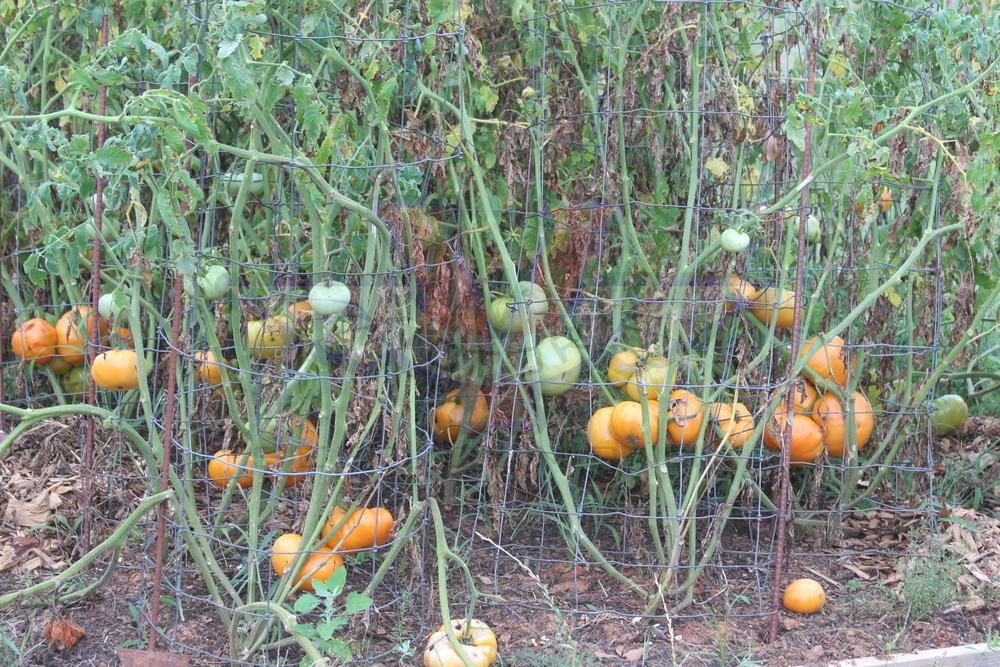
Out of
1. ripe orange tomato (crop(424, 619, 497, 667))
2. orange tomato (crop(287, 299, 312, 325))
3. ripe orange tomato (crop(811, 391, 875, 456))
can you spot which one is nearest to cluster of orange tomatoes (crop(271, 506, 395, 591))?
ripe orange tomato (crop(424, 619, 497, 667))

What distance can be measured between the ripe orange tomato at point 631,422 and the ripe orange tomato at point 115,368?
1.50m

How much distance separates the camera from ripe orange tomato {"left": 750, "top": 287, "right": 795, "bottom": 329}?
328 cm

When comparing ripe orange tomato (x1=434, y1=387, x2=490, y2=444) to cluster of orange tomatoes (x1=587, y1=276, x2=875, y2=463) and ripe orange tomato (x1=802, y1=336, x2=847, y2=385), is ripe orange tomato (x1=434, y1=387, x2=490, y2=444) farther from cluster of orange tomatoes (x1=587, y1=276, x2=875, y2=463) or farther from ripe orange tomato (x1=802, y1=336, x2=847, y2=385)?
ripe orange tomato (x1=802, y1=336, x2=847, y2=385)

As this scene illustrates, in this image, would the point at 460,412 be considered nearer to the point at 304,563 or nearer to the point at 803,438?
the point at 304,563

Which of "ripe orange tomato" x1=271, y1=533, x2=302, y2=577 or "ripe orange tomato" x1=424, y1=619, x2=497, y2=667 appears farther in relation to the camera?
"ripe orange tomato" x1=271, y1=533, x2=302, y2=577

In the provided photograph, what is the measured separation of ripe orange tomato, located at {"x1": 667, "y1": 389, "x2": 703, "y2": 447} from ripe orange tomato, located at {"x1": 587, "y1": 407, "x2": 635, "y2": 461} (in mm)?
162

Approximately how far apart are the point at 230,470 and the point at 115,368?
19.6 inches

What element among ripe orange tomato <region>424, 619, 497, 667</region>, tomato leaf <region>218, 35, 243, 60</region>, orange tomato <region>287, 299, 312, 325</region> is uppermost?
tomato leaf <region>218, 35, 243, 60</region>

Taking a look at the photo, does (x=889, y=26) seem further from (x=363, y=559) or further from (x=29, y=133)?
(x=29, y=133)

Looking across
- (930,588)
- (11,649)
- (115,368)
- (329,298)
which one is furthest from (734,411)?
(11,649)

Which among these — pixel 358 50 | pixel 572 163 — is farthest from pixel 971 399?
pixel 358 50

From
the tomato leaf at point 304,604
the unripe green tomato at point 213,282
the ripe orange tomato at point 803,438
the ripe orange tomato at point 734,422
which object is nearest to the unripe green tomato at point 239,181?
the unripe green tomato at point 213,282

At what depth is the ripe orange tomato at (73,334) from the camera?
3.72 metres

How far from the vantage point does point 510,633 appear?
3090 millimetres
